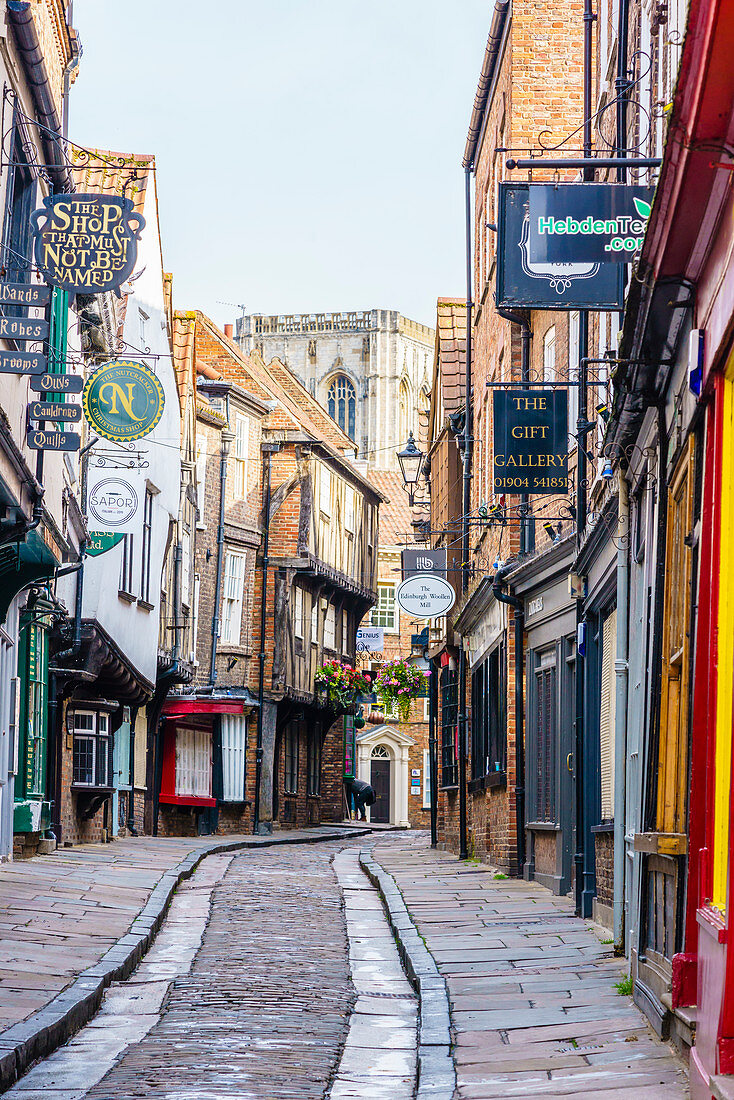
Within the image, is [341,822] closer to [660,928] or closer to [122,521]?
[122,521]

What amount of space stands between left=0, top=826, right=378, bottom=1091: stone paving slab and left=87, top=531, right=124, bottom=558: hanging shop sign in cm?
389

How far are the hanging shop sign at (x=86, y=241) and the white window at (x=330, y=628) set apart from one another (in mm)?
27984

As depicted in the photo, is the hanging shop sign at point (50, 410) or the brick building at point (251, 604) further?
the brick building at point (251, 604)

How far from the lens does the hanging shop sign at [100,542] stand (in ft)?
65.1

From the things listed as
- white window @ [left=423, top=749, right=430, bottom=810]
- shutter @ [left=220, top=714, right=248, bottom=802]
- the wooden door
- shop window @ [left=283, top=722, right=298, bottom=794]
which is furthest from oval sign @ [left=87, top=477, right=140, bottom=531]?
the wooden door

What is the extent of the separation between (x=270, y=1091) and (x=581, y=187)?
18.1 ft

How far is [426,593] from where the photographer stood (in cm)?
2238

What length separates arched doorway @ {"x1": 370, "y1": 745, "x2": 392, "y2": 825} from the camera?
183 feet

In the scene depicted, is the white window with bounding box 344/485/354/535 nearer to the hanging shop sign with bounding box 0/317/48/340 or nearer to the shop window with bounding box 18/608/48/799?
the shop window with bounding box 18/608/48/799

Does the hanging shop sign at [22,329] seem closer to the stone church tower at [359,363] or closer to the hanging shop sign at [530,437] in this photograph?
the hanging shop sign at [530,437]

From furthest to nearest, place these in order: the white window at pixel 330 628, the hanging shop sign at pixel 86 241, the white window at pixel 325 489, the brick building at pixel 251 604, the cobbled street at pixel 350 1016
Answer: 1. the white window at pixel 330 628
2. the white window at pixel 325 489
3. the brick building at pixel 251 604
4. the hanging shop sign at pixel 86 241
5. the cobbled street at pixel 350 1016

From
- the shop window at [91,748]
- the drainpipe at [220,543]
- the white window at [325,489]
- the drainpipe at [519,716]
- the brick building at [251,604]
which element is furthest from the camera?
the white window at [325,489]

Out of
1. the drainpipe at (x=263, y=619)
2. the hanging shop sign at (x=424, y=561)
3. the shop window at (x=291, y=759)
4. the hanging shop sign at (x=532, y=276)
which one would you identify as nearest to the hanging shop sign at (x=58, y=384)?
the hanging shop sign at (x=532, y=276)

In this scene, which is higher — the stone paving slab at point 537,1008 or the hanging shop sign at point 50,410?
the hanging shop sign at point 50,410
